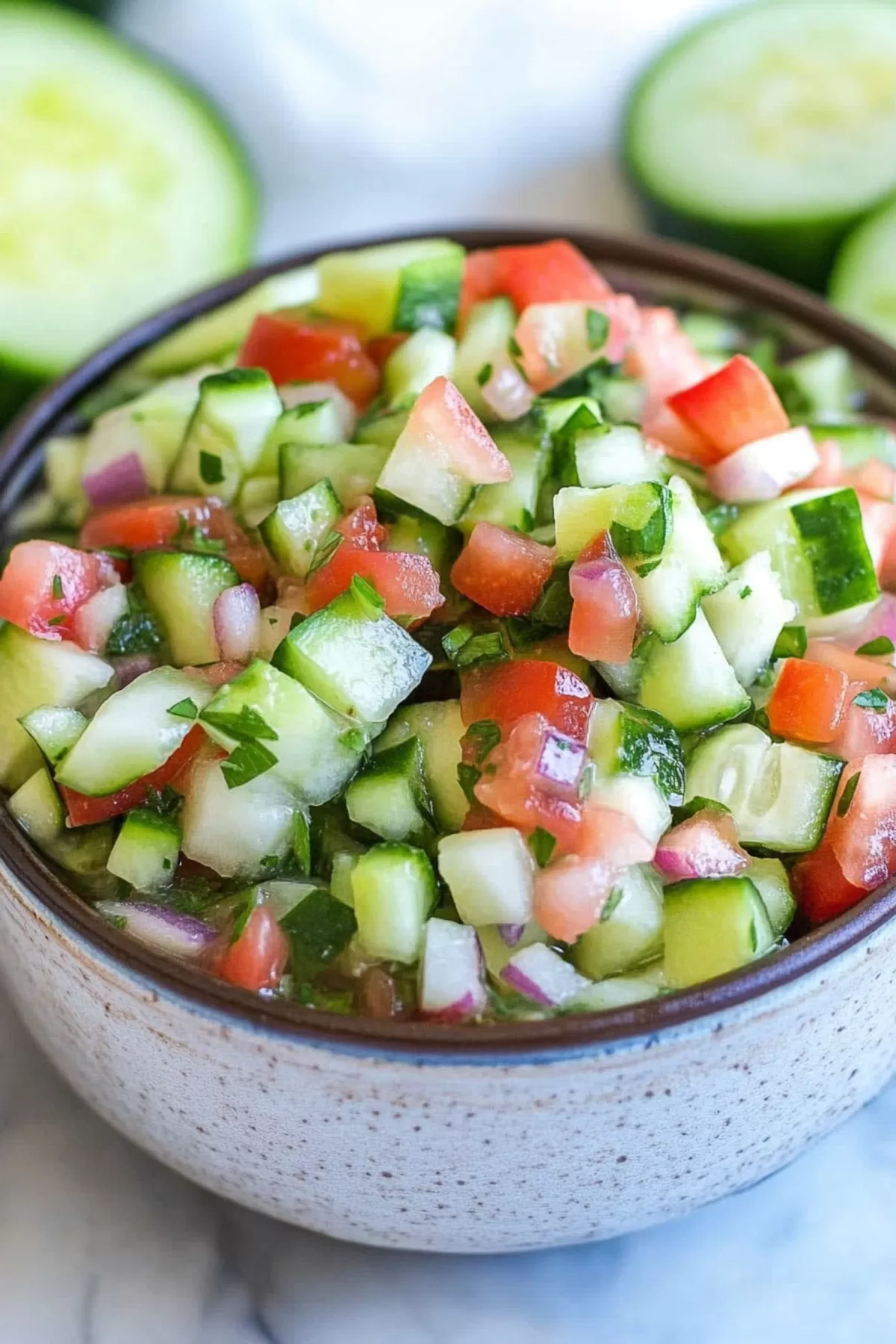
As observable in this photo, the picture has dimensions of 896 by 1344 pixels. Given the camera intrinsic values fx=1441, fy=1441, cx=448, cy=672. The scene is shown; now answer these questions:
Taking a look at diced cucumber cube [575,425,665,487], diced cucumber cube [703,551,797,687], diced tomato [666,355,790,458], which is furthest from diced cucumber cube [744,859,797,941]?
diced tomato [666,355,790,458]

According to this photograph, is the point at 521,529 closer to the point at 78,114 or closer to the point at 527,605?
the point at 527,605

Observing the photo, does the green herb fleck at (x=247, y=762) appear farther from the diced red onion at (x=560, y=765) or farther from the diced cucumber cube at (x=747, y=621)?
the diced cucumber cube at (x=747, y=621)

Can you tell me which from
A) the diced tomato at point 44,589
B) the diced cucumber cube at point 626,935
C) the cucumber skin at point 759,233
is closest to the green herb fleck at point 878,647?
the diced cucumber cube at point 626,935

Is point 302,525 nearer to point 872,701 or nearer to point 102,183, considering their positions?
point 872,701

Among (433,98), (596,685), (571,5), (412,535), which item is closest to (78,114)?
(433,98)

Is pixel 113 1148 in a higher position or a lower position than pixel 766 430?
lower

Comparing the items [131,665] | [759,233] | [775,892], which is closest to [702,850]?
[775,892]

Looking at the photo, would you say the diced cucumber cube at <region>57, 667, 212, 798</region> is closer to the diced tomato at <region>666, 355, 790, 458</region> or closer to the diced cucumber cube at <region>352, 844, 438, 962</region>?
the diced cucumber cube at <region>352, 844, 438, 962</region>
